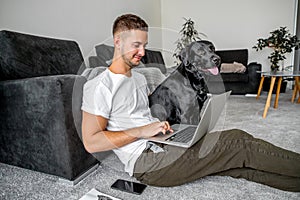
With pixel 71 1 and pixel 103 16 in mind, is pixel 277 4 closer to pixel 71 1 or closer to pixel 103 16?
pixel 103 16

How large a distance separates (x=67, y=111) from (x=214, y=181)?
29.0 inches

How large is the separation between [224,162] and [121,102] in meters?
0.49

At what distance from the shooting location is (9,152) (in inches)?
48.6

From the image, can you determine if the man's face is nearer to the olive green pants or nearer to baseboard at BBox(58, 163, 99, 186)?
the olive green pants

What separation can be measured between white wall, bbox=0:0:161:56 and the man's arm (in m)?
0.83

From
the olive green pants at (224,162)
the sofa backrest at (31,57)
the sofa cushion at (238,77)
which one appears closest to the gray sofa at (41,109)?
the sofa backrest at (31,57)

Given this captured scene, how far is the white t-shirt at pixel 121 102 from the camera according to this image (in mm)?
753

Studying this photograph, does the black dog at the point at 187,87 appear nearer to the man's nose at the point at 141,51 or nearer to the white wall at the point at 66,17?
the man's nose at the point at 141,51

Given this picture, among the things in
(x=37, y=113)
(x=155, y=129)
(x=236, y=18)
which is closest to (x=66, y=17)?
(x=37, y=113)

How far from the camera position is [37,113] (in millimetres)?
1058

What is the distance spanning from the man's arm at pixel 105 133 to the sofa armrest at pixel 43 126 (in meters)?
0.25

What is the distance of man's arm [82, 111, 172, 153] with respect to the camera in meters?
0.76

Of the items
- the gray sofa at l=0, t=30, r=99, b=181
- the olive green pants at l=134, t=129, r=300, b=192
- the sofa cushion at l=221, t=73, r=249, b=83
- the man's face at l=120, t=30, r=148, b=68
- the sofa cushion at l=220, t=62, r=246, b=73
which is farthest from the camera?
the sofa cushion at l=220, t=62, r=246, b=73

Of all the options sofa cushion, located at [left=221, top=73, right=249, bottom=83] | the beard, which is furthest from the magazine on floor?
sofa cushion, located at [left=221, top=73, right=249, bottom=83]
